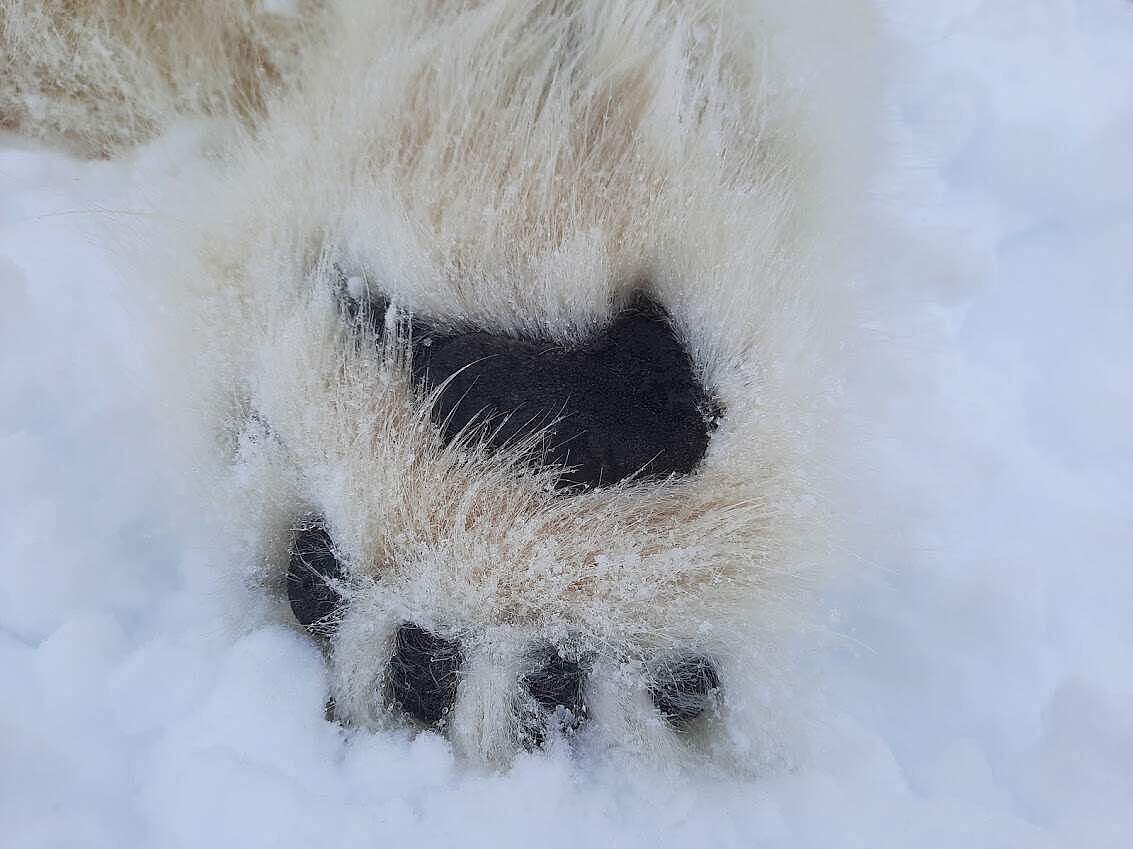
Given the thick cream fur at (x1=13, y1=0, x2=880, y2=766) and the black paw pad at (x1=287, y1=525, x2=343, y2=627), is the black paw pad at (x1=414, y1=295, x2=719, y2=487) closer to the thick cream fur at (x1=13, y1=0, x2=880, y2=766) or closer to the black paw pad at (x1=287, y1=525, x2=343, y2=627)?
the thick cream fur at (x1=13, y1=0, x2=880, y2=766)

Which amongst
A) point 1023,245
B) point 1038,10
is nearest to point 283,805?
Result: point 1023,245

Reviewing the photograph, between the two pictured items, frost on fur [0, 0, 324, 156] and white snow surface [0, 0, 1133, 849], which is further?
frost on fur [0, 0, 324, 156]

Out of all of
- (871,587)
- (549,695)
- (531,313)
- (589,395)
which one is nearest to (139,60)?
(531,313)

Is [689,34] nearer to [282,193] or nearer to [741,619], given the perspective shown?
[282,193]

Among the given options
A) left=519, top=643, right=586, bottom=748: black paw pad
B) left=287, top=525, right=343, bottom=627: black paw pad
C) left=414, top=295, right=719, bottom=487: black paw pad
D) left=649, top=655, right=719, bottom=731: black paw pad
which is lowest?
left=287, top=525, right=343, bottom=627: black paw pad

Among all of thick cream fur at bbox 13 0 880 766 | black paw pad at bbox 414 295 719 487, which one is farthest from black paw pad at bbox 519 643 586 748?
black paw pad at bbox 414 295 719 487

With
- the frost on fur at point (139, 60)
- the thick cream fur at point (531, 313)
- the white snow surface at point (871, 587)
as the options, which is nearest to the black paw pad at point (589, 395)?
the thick cream fur at point (531, 313)

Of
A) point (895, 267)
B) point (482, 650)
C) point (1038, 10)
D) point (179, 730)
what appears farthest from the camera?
point (1038, 10)
